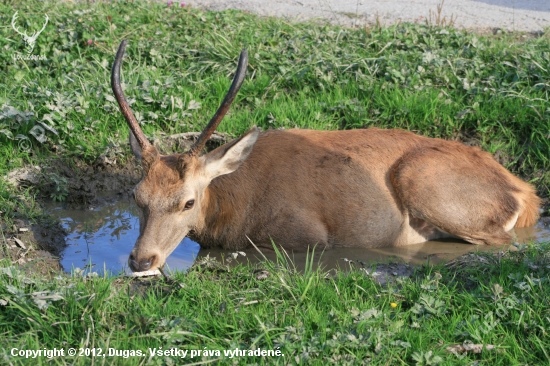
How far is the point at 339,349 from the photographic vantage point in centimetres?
409

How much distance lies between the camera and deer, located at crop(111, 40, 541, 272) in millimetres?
6367

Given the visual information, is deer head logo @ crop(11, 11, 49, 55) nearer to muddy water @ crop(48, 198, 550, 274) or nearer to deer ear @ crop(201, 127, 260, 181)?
muddy water @ crop(48, 198, 550, 274)

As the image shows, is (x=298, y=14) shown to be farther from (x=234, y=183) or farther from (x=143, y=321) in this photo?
(x=143, y=321)

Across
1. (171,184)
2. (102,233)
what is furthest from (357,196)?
(102,233)

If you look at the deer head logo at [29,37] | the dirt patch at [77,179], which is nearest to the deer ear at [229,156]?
the dirt patch at [77,179]

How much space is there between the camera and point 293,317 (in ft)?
14.4

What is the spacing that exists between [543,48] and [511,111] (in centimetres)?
142

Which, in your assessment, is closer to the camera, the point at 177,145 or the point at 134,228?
the point at 134,228

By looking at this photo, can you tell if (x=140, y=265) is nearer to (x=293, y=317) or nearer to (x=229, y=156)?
(x=229, y=156)

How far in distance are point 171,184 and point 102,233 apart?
1379mm

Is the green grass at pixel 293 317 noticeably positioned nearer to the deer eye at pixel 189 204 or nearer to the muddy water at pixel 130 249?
the deer eye at pixel 189 204


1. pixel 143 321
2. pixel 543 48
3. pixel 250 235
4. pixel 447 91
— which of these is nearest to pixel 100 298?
pixel 143 321

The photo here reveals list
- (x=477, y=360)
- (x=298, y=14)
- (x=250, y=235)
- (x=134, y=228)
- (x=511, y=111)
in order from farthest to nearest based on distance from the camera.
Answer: (x=298, y=14) → (x=511, y=111) → (x=134, y=228) → (x=250, y=235) → (x=477, y=360)

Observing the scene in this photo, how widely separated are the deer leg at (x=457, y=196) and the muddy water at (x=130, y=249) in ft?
0.60
